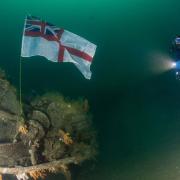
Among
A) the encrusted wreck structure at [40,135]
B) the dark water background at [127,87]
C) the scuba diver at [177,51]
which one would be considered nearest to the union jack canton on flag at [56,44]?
the encrusted wreck structure at [40,135]

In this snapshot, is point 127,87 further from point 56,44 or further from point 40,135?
point 56,44

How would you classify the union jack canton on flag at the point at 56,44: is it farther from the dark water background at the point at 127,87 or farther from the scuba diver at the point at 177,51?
the scuba diver at the point at 177,51

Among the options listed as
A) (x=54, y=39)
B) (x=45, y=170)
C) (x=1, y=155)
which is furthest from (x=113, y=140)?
(x=54, y=39)

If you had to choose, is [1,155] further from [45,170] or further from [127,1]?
[127,1]

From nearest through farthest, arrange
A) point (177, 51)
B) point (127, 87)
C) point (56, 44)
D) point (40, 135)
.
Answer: point (56, 44) → point (40, 135) → point (177, 51) → point (127, 87)

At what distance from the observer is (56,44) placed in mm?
7121

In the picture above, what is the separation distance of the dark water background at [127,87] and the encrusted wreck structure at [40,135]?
995 mm

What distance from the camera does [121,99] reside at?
1516 cm

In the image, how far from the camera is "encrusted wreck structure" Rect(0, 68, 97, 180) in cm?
789

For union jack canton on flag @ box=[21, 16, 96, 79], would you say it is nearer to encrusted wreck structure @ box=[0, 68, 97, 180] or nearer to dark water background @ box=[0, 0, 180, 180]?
encrusted wreck structure @ box=[0, 68, 97, 180]

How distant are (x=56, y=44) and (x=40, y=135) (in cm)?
280

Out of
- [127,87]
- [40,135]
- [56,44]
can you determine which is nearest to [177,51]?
[56,44]

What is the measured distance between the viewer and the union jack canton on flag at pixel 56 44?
6957 millimetres

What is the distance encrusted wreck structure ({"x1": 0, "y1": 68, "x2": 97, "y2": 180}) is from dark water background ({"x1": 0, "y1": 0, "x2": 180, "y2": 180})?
39.2 inches
